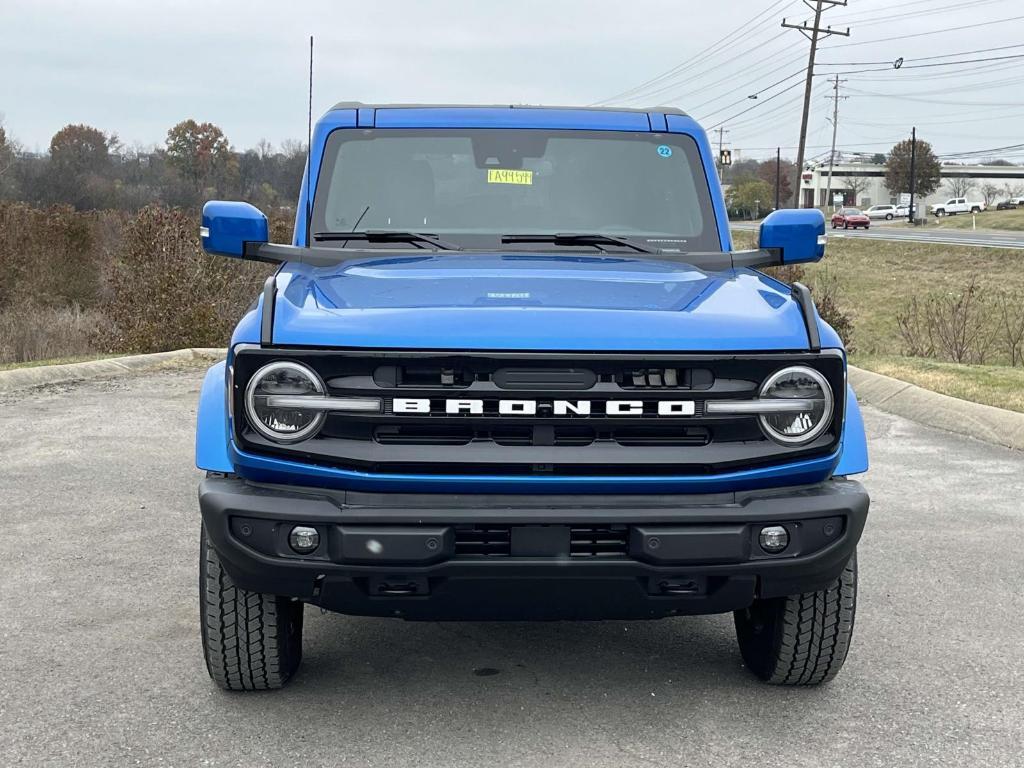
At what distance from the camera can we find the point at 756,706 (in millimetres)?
3789

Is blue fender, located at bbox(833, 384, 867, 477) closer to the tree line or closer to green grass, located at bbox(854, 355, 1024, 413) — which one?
green grass, located at bbox(854, 355, 1024, 413)

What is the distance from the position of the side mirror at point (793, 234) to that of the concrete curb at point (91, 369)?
29.9ft

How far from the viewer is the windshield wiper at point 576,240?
453 centimetres

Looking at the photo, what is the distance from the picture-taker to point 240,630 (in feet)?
11.9

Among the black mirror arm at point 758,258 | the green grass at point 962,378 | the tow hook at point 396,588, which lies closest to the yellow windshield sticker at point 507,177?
the black mirror arm at point 758,258

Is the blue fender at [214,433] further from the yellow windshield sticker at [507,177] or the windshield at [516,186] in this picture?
the yellow windshield sticker at [507,177]

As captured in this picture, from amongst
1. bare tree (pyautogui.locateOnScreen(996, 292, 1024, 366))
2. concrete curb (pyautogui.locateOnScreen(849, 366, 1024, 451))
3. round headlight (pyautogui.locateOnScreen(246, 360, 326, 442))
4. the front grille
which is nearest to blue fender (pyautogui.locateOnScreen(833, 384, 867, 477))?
the front grille

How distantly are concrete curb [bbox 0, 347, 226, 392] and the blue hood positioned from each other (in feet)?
27.9

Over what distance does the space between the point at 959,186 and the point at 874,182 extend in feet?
38.3

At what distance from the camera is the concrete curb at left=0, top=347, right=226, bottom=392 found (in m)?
11.5

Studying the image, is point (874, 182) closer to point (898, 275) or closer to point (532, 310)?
point (898, 275)

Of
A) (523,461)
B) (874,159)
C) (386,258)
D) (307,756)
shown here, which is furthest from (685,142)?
(874,159)

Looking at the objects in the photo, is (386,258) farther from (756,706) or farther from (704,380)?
(756,706)

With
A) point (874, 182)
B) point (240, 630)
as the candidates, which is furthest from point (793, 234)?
point (874, 182)
